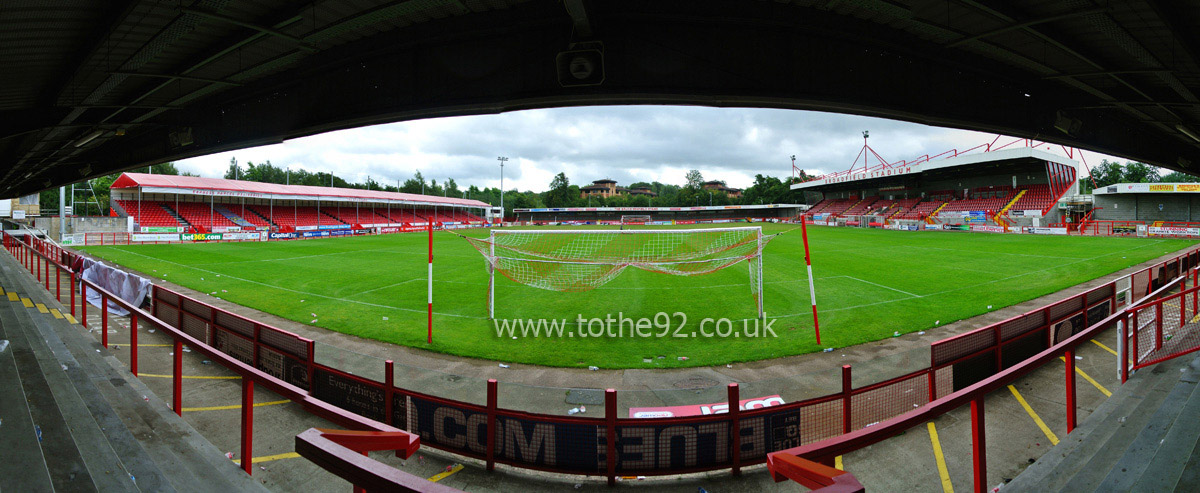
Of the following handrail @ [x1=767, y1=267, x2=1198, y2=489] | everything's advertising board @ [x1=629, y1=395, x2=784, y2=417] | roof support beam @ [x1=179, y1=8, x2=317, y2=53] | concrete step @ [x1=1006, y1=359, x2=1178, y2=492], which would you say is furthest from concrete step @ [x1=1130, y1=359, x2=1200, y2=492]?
roof support beam @ [x1=179, y1=8, x2=317, y2=53]

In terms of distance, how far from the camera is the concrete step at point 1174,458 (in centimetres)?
281

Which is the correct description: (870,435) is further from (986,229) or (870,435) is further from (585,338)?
(986,229)

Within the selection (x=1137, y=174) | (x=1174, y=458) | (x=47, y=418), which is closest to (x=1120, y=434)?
(x=1174, y=458)

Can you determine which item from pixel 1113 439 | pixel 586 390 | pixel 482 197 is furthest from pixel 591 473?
pixel 482 197

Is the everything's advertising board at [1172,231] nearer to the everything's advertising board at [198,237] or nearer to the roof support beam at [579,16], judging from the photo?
the roof support beam at [579,16]

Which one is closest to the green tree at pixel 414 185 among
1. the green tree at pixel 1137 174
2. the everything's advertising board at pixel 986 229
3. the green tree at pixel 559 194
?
the green tree at pixel 559 194

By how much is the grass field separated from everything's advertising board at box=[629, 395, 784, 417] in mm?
1889

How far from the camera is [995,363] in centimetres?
653

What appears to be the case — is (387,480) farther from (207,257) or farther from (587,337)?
(207,257)

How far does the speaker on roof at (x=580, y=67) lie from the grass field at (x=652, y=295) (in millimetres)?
5451

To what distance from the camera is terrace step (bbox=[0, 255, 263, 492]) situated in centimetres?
274

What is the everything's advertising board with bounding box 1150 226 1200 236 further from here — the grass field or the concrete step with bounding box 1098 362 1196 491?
the concrete step with bounding box 1098 362 1196 491

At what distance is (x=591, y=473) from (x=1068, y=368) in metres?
4.72

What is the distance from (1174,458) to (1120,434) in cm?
90
